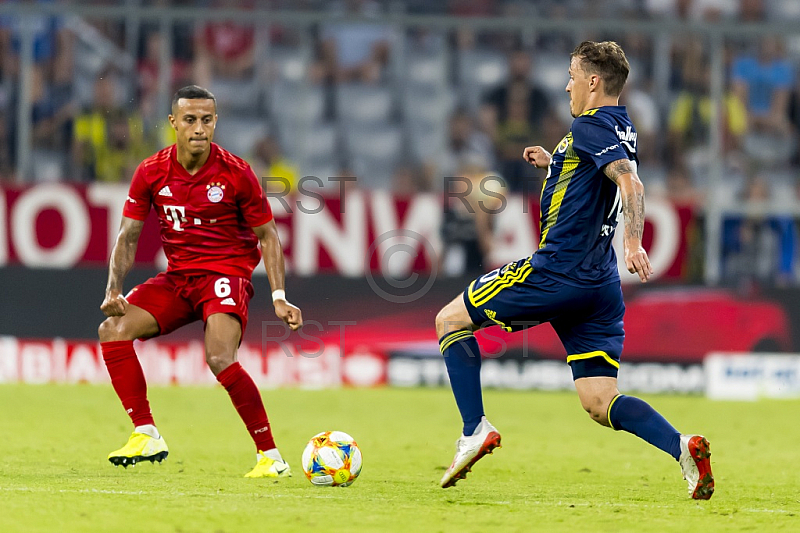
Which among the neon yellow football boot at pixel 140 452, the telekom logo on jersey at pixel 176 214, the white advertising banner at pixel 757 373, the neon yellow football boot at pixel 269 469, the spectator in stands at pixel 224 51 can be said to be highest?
the spectator in stands at pixel 224 51

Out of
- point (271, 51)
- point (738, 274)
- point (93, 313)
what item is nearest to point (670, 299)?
point (738, 274)

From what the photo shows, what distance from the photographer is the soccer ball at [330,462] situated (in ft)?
21.9

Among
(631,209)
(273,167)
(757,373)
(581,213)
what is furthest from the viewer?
(273,167)

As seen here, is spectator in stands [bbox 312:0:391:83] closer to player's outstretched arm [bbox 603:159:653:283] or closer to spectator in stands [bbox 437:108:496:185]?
spectator in stands [bbox 437:108:496:185]

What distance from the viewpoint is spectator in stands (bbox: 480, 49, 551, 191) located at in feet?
46.2

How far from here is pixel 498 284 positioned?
21.6 ft

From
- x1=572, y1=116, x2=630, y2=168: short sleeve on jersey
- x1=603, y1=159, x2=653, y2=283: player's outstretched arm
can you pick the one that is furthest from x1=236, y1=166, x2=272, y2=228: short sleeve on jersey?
x1=603, y1=159, x2=653, y2=283: player's outstretched arm

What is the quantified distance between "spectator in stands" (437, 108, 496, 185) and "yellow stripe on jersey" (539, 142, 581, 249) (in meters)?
7.24

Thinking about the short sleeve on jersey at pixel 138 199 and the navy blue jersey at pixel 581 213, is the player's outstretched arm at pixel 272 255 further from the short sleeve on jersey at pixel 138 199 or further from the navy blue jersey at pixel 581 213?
the navy blue jersey at pixel 581 213

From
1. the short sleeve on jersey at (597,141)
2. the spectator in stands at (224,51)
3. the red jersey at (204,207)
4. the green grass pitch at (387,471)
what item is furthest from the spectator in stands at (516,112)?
the short sleeve on jersey at (597,141)

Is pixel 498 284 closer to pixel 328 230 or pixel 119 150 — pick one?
pixel 328 230

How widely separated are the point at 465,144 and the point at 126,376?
7425 millimetres

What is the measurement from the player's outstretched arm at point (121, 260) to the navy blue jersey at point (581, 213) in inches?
92.0

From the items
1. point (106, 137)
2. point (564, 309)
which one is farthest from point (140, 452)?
point (106, 137)
